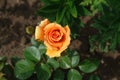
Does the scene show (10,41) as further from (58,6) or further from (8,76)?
(58,6)

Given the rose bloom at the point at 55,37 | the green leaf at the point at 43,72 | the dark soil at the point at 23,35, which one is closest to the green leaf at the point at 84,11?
the rose bloom at the point at 55,37

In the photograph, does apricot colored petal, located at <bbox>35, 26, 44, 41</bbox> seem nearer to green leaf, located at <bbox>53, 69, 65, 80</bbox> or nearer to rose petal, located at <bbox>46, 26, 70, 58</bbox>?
rose petal, located at <bbox>46, 26, 70, 58</bbox>

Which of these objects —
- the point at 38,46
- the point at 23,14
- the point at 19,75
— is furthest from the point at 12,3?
the point at 19,75

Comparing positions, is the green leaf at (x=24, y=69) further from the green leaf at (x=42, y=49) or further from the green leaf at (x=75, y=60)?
the green leaf at (x=75, y=60)

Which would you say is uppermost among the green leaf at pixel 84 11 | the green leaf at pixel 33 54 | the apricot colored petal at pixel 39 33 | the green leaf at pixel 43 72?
the green leaf at pixel 84 11

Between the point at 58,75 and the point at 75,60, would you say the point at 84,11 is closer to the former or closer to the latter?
the point at 75,60

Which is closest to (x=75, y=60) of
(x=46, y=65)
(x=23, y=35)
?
(x=46, y=65)
